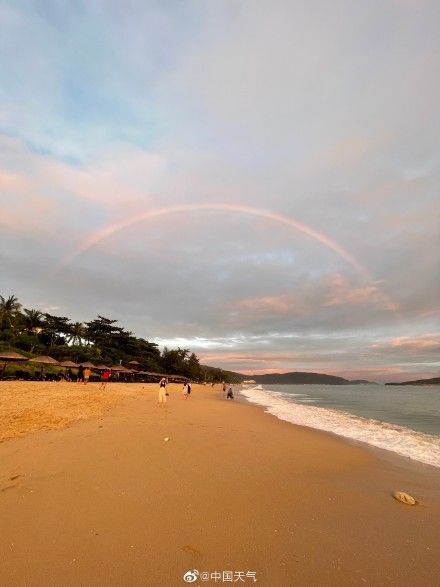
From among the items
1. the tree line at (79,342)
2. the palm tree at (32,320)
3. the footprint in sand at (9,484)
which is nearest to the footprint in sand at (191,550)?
the footprint in sand at (9,484)

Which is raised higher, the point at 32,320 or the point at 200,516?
the point at 32,320

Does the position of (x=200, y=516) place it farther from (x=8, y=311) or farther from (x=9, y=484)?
(x=8, y=311)

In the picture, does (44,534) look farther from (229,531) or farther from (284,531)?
(284,531)

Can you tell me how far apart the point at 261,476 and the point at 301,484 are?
2.64 feet

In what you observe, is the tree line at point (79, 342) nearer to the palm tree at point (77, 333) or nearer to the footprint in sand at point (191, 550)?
the palm tree at point (77, 333)

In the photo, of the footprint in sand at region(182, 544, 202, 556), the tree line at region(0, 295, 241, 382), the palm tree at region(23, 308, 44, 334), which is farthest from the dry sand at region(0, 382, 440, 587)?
the palm tree at region(23, 308, 44, 334)

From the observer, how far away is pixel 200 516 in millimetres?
4711

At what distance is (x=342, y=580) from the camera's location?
3467mm

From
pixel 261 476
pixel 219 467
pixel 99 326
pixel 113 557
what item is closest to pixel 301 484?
pixel 261 476

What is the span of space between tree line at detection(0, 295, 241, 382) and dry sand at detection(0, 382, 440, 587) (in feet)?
144

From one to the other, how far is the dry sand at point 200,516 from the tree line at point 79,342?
4381 cm

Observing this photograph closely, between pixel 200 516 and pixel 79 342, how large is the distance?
3184 inches

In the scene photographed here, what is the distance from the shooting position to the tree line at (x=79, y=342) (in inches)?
2179

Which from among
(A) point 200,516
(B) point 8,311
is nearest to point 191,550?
(A) point 200,516
